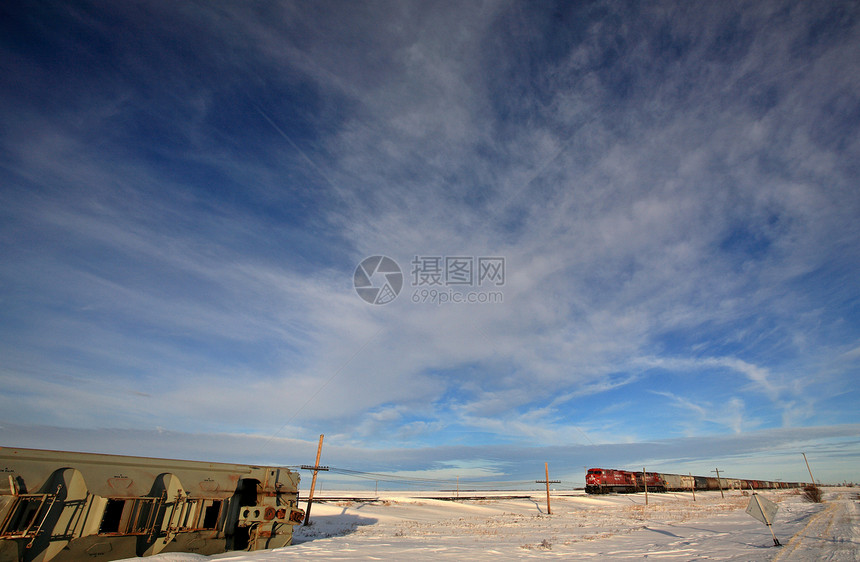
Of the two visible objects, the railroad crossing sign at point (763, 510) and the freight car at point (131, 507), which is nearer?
the freight car at point (131, 507)

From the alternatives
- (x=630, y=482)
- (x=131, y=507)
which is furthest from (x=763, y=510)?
(x=630, y=482)

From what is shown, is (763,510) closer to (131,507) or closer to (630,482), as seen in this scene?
(131,507)

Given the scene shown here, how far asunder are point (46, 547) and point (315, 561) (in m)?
6.74

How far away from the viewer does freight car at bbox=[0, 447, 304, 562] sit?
380 inches

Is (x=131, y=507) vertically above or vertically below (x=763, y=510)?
below

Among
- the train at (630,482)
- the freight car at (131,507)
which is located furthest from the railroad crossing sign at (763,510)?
the train at (630,482)

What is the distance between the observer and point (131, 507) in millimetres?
11188

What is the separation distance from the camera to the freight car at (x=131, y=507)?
9656 millimetres

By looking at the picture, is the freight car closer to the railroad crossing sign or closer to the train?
the railroad crossing sign

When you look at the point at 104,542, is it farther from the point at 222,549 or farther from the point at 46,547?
the point at 222,549

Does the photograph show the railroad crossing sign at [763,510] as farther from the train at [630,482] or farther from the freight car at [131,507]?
the train at [630,482]

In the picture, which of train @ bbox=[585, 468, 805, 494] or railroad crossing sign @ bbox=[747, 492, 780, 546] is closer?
railroad crossing sign @ bbox=[747, 492, 780, 546]

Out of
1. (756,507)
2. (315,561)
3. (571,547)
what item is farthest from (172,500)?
(756,507)

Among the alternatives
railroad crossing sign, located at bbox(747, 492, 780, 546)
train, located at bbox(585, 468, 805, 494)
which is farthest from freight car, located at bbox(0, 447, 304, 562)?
train, located at bbox(585, 468, 805, 494)
